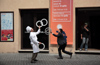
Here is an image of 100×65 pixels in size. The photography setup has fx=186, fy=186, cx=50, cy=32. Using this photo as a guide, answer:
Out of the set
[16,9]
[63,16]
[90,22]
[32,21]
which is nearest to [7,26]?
[16,9]

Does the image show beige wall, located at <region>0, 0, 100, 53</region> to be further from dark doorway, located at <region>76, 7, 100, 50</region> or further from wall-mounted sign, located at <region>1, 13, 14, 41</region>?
dark doorway, located at <region>76, 7, 100, 50</region>

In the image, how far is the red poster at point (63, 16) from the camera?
1245 cm

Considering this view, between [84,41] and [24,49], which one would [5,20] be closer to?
[24,49]

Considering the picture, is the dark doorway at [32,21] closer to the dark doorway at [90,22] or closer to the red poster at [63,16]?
the red poster at [63,16]

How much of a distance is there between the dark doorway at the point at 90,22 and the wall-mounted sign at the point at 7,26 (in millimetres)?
4616

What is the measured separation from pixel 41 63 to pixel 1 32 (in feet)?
16.2

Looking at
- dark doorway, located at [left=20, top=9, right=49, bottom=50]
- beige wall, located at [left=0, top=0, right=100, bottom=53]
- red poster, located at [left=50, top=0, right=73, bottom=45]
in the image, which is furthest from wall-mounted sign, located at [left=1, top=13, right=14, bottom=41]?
red poster, located at [left=50, top=0, right=73, bottom=45]

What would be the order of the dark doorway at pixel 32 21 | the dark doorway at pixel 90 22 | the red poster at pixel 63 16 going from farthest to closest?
the dark doorway at pixel 32 21 < the dark doorway at pixel 90 22 < the red poster at pixel 63 16

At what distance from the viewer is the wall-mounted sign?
1295 cm

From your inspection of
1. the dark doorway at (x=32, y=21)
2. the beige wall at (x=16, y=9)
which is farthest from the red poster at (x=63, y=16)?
the dark doorway at (x=32, y=21)

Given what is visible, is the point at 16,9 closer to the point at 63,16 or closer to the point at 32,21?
the point at 32,21

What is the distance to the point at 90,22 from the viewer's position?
13961 millimetres

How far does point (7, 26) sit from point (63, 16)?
13.0 feet

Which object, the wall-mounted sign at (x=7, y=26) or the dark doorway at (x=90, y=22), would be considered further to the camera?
the dark doorway at (x=90, y=22)
